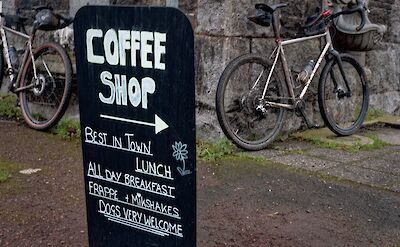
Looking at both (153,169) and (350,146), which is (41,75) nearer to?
(350,146)

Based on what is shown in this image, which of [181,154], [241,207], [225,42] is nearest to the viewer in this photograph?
[181,154]

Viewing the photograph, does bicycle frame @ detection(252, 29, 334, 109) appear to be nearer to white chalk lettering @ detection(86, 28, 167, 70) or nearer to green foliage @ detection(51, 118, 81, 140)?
green foliage @ detection(51, 118, 81, 140)

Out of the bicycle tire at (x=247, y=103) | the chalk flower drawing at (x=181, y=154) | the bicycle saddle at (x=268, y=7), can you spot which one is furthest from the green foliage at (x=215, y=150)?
the chalk flower drawing at (x=181, y=154)

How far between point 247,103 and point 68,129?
174 centimetres

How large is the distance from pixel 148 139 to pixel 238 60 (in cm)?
247

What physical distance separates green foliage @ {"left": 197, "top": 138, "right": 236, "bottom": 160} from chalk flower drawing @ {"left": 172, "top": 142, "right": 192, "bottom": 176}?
2.42 m

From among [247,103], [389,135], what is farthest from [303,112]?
[389,135]

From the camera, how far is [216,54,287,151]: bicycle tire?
4.40m

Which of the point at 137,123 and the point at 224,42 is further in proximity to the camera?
the point at 224,42

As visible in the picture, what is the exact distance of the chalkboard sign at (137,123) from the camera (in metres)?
1.94

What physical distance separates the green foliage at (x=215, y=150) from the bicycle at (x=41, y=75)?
52.8 inches

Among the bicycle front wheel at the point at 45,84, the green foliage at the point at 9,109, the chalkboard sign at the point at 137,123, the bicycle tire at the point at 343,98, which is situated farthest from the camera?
the green foliage at the point at 9,109

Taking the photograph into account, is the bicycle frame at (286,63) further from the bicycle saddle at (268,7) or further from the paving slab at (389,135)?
the paving slab at (389,135)

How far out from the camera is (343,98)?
5535 millimetres
